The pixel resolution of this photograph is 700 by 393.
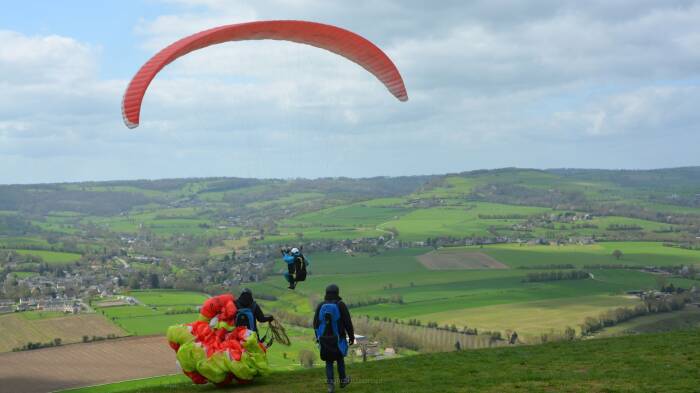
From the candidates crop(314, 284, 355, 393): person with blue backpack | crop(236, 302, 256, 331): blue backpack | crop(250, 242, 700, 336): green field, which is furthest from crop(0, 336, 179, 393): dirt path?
crop(314, 284, 355, 393): person with blue backpack

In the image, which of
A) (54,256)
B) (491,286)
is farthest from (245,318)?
(54,256)

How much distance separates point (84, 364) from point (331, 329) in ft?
103

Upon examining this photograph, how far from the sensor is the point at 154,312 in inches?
2306

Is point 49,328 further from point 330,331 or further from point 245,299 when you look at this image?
point 330,331

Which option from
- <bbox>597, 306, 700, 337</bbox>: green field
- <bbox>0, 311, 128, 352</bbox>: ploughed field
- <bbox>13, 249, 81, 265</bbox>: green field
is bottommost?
<bbox>0, 311, 128, 352</bbox>: ploughed field

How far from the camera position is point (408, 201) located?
176500 mm

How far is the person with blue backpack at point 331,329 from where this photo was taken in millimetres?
11242

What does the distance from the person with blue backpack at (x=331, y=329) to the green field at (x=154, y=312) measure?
3916 cm

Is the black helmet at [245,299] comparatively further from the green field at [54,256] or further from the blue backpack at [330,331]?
the green field at [54,256]

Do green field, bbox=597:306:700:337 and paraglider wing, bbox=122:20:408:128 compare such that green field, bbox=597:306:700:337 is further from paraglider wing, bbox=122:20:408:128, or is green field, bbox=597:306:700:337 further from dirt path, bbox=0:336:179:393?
paraglider wing, bbox=122:20:408:128

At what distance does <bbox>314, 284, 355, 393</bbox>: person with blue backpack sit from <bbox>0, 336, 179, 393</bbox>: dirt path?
80.3ft

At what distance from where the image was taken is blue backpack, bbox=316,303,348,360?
11242mm

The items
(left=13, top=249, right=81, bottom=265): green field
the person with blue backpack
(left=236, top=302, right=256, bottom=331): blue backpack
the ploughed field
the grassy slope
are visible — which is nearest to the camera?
the grassy slope

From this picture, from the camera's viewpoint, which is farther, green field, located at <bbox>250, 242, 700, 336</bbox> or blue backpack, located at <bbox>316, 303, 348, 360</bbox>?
green field, located at <bbox>250, 242, 700, 336</bbox>
